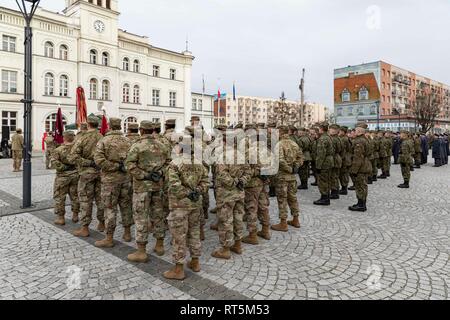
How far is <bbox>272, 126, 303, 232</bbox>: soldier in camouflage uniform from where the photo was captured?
6.28m

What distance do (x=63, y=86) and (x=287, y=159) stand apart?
33.4 meters

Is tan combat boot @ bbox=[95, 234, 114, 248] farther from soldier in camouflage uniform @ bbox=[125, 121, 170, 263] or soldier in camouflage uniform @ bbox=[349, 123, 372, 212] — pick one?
soldier in camouflage uniform @ bbox=[349, 123, 372, 212]

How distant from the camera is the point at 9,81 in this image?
29.2 m

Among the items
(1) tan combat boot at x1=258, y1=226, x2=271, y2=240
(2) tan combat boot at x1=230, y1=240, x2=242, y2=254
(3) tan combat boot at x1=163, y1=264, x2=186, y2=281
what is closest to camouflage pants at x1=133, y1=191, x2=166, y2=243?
(3) tan combat boot at x1=163, y1=264, x2=186, y2=281

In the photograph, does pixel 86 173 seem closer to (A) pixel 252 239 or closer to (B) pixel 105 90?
(A) pixel 252 239

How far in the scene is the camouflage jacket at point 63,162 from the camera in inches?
253

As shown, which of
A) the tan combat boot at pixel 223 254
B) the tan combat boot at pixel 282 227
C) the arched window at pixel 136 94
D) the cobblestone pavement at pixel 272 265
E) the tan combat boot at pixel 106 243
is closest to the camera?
the cobblestone pavement at pixel 272 265

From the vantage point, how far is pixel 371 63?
5862cm

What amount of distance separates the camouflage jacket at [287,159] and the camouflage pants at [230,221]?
176cm

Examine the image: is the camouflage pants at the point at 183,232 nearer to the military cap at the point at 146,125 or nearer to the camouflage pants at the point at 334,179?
the military cap at the point at 146,125

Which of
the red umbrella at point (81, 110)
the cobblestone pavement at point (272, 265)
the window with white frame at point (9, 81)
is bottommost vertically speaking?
the cobblestone pavement at point (272, 265)

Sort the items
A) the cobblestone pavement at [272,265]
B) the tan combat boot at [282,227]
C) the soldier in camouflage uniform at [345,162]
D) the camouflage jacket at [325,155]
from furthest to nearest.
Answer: the soldier in camouflage uniform at [345,162], the camouflage jacket at [325,155], the tan combat boot at [282,227], the cobblestone pavement at [272,265]

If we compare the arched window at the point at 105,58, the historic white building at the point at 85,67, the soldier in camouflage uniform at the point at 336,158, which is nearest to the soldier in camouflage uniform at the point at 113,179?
the soldier in camouflage uniform at the point at 336,158
